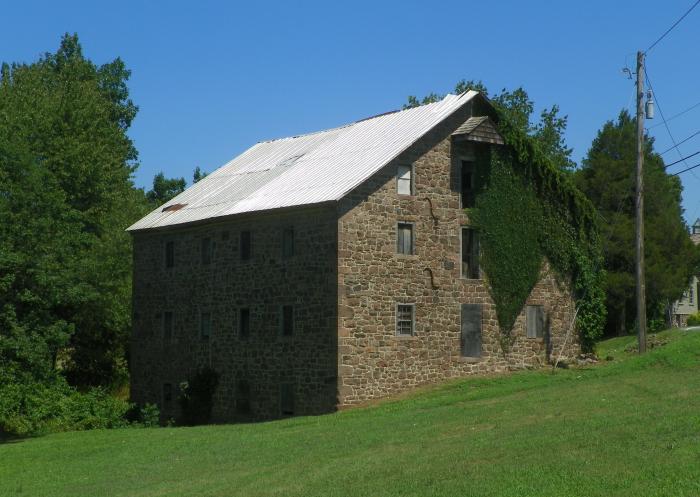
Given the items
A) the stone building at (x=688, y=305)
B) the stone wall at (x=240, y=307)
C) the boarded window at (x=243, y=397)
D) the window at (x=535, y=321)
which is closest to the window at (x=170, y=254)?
the stone wall at (x=240, y=307)

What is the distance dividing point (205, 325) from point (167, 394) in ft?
12.8

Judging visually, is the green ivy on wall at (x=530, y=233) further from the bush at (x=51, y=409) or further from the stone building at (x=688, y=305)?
the stone building at (x=688, y=305)

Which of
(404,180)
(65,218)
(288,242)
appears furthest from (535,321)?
(65,218)

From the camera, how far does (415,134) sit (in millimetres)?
37312

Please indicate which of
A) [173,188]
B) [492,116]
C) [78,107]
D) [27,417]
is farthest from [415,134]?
[173,188]

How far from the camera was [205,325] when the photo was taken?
1639 inches

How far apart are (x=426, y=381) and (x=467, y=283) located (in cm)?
370

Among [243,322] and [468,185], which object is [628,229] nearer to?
[468,185]

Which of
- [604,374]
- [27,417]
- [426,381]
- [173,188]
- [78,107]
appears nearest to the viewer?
[604,374]

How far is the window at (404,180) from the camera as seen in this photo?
36.6 m

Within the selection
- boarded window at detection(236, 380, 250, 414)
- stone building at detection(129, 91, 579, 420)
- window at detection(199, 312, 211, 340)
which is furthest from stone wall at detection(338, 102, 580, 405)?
window at detection(199, 312, 211, 340)

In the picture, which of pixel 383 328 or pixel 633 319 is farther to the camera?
pixel 633 319

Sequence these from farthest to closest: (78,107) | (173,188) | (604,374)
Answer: (173,188)
(78,107)
(604,374)

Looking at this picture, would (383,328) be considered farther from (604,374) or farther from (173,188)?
(173,188)
